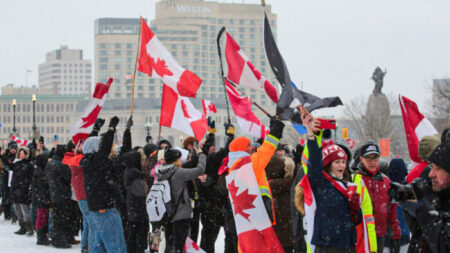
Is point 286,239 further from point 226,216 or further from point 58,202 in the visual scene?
point 58,202

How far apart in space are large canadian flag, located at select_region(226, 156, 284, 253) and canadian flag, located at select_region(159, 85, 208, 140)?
13.1ft

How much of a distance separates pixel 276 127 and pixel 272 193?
1501mm

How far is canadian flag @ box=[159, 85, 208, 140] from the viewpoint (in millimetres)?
11078

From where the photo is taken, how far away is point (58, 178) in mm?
12570

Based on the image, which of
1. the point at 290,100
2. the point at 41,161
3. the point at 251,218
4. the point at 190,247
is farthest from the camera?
the point at 41,161

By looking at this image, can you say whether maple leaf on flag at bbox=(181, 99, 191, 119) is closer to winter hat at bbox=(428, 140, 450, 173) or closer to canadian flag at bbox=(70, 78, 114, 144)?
canadian flag at bbox=(70, 78, 114, 144)

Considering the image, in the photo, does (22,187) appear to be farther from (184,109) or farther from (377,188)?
(377,188)

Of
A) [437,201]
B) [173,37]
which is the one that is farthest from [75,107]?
[437,201]

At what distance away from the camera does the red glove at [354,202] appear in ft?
18.5

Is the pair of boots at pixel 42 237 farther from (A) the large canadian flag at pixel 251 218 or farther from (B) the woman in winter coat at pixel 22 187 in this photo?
(A) the large canadian flag at pixel 251 218

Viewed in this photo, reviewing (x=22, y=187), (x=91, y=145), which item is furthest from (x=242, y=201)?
(x=22, y=187)

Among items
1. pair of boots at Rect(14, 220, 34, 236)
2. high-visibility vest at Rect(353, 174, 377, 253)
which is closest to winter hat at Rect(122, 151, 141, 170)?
high-visibility vest at Rect(353, 174, 377, 253)

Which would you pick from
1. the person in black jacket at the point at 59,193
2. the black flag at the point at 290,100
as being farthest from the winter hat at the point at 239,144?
the person in black jacket at the point at 59,193

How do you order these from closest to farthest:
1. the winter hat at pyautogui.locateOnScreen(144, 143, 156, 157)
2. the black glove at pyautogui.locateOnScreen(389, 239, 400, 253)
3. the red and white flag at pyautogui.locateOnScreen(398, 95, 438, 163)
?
the red and white flag at pyautogui.locateOnScreen(398, 95, 438, 163)
the black glove at pyautogui.locateOnScreen(389, 239, 400, 253)
the winter hat at pyautogui.locateOnScreen(144, 143, 156, 157)
